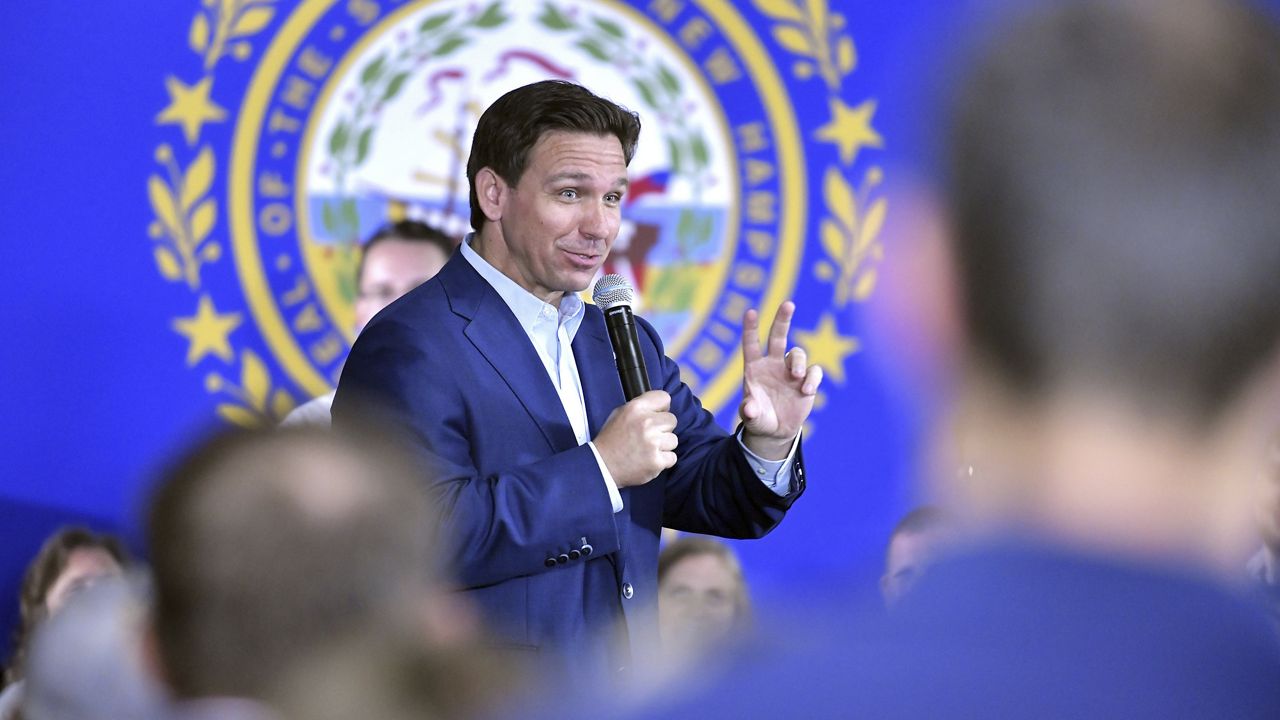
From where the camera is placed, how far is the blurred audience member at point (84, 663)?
1.56 metres

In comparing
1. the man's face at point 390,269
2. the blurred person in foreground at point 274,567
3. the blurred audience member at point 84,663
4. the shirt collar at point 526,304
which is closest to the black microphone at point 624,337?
the shirt collar at point 526,304

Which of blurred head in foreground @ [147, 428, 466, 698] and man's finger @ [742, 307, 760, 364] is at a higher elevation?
man's finger @ [742, 307, 760, 364]

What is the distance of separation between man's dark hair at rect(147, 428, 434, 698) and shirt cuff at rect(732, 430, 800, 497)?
60.4 inches

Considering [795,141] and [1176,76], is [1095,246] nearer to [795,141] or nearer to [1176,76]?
[1176,76]

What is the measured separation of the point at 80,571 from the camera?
12.9 ft

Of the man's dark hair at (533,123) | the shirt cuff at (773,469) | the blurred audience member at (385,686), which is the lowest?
the blurred audience member at (385,686)

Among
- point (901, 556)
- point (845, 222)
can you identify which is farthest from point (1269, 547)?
point (845, 222)

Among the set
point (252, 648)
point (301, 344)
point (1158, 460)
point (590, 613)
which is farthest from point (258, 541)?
point (301, 344)

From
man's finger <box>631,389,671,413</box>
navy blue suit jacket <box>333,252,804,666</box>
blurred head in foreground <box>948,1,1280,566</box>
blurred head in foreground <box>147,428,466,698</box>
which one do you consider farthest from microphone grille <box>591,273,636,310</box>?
blurred head in foreground <box>948,1,1280,566</box>

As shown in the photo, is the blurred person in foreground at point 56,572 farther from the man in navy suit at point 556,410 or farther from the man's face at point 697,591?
the man in navy suit at point 556,410

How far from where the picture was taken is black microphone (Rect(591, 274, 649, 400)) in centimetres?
238

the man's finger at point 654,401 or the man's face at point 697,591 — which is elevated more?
the man's finger at point 654,401

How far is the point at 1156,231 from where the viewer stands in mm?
685

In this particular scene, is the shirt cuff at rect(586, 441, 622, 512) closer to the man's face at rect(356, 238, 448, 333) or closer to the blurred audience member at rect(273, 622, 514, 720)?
the blurred audience member at rect(273, 622, 514, 720)
